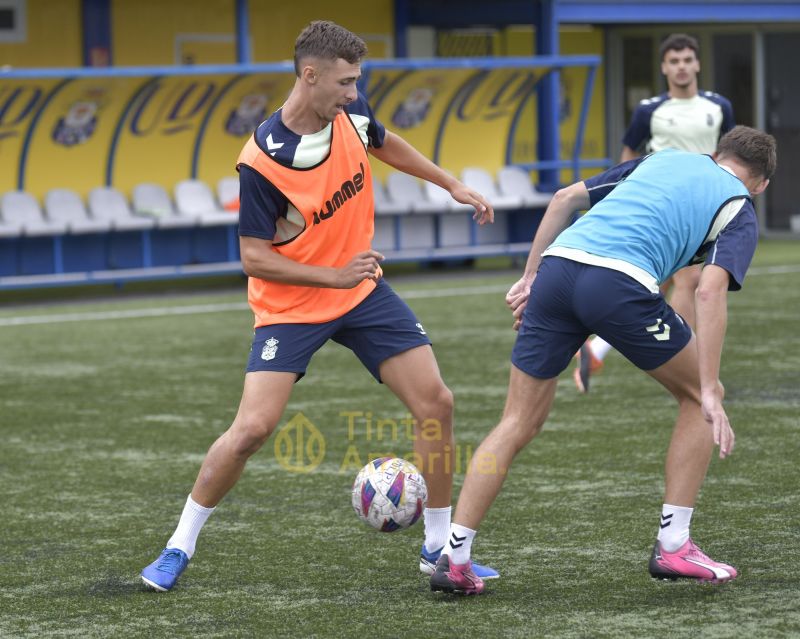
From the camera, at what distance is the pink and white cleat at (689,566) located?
5.07 meters

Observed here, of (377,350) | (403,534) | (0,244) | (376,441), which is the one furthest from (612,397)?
(0,244)

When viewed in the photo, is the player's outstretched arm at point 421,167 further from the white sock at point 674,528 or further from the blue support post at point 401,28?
the blue support post at point 401,28

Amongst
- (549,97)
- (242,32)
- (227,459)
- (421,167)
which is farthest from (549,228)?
(549,97)

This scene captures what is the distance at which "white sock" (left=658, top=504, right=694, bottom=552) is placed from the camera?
512 centimetres

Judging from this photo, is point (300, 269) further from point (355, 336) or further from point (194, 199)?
point (194, 199)

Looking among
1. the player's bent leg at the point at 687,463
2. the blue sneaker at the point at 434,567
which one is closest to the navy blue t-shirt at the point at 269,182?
the blue sneaker at the point at 434,567

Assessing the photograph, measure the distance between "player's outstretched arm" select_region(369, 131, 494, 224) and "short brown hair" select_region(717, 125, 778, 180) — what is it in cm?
93

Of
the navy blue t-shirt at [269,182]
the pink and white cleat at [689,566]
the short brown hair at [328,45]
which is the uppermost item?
the short brown hair at [328,45]

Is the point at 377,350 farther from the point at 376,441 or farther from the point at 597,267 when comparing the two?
the point at 376,441

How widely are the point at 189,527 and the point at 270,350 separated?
66cm

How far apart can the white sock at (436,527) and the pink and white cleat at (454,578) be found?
1.19 feet

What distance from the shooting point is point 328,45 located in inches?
198

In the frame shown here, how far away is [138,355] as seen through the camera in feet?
37.2

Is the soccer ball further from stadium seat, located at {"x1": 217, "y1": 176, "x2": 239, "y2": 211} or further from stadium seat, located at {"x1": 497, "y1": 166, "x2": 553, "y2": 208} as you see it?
stadium seat, located at {"x1": 497, "y1": 166, "x2": 553, "y2": 208}
